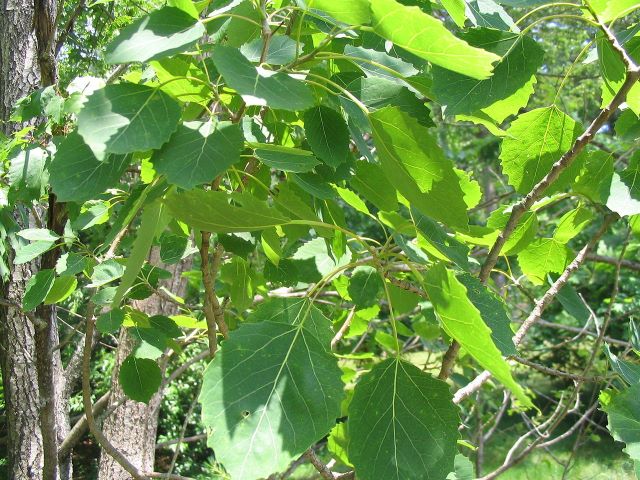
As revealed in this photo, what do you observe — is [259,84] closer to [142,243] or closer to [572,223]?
[142,243]

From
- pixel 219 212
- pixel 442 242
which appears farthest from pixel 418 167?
pixel 219 212

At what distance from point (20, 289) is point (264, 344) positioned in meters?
1.53

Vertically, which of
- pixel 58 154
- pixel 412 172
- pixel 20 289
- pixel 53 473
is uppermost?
pixel 58 154

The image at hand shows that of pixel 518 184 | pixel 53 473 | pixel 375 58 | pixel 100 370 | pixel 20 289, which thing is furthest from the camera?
pixel 100 370

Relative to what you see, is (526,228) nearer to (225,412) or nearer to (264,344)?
(264,344)

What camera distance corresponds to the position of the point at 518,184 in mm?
1089

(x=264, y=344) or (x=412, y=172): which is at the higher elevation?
(x=412, y=172)

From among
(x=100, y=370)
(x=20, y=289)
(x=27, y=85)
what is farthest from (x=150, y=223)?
(x=100, y=370)

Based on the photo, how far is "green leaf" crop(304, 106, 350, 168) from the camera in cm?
90

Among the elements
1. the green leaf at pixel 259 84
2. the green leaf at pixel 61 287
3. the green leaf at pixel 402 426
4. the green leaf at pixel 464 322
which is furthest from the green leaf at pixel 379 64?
the green leaf at pixel 61 287

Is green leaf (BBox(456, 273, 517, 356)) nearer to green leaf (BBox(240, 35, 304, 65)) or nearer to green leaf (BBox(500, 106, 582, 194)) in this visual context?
green leaf (BBox(500, 106, 582, 194))

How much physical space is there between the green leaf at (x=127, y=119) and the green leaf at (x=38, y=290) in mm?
827

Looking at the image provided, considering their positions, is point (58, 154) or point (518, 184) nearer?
point (58, 154)

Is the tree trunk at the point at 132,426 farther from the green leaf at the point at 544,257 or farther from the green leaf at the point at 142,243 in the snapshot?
the green leaf at the point at 142,243
